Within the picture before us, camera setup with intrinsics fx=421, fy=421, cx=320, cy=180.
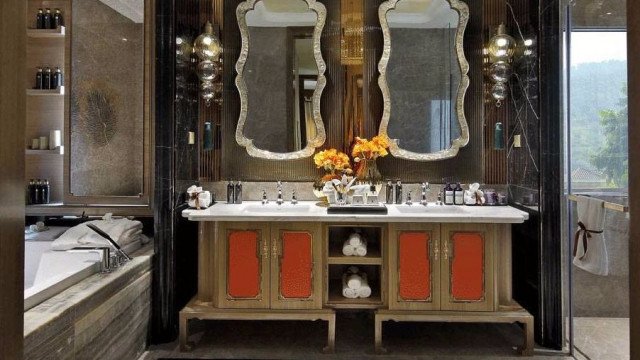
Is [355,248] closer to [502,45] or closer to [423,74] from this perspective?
[423,74]

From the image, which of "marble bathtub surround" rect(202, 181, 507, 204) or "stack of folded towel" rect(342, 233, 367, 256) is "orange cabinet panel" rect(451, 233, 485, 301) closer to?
"stack of folded towel" rect(342, 233, 367, 256)

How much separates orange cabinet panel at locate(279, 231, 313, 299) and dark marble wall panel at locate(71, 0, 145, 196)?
122cm

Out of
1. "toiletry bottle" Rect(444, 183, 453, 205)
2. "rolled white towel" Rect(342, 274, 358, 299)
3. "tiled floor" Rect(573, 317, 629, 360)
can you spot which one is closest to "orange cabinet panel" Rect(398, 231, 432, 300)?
"rolled white towel" Rect(342, 274, 358, 299)

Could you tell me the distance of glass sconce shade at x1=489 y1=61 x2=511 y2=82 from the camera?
307 centimetres

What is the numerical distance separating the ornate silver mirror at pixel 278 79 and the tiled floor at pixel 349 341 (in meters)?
1.31

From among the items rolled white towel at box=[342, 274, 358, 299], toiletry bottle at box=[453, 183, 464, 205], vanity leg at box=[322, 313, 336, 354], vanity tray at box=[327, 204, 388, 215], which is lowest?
vanity leg at box=[322, 313, 336, 354]

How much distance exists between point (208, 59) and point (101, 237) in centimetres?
147

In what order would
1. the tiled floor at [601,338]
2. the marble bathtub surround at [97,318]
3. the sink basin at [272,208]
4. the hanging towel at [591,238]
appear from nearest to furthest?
1. the marble bathtub surround at [97,318]
2. the hanging towel at [591,238]
3. the tiled floor at [601,338]
4. the sink basin at [272,208]

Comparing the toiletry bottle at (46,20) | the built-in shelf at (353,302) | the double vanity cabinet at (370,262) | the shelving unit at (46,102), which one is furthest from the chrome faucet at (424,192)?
the toiletry bottle at (46,20)

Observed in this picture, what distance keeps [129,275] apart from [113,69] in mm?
1539

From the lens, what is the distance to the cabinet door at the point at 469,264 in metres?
2.69

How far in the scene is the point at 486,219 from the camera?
8.59 ft

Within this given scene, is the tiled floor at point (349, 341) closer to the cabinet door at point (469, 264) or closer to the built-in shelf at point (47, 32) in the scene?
the cabinet door at point (469, 264)

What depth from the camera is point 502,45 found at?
3.04 m
